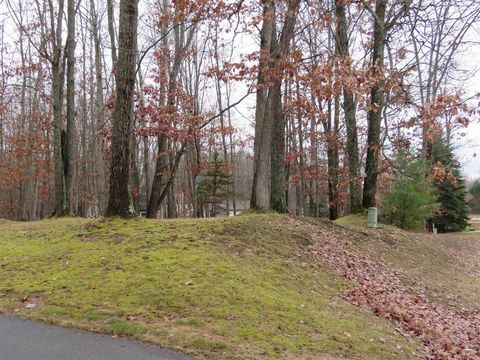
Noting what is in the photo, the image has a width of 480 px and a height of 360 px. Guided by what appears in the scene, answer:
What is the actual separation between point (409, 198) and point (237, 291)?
11808 mm

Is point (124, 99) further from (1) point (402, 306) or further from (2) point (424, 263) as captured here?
(2) point (424, 263)

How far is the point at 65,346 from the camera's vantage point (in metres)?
4.01

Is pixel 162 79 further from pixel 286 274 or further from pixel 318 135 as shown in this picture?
pixel 286 274

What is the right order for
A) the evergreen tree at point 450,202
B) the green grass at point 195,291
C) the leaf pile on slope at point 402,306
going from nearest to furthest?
the green grass at point 195,291 → the leaf pile on slope at point 402,306 → the evergreen tree at point 450,202

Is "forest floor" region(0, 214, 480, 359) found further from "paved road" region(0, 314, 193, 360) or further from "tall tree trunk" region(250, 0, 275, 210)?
"tall tree trunk" region(250, 0, 275, 210)

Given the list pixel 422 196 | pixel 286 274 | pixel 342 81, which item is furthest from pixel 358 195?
pixel 286 274

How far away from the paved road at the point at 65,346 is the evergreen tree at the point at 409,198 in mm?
13228

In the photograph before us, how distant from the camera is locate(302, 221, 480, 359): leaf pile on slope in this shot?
5.61 meters

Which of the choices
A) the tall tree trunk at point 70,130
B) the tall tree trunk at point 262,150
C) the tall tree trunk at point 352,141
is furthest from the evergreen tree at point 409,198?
the tall tree trunk at point 70,130

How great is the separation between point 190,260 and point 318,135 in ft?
61.7

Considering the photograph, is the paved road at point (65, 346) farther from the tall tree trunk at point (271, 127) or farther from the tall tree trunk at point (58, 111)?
the tall tree trunk at point (58, 111)

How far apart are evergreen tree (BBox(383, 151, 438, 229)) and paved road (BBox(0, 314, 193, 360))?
1323cm

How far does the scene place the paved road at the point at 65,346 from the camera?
12.5 feet

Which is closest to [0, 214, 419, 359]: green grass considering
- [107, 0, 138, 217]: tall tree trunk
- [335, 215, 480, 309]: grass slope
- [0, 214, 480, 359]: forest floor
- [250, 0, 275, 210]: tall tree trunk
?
[0, 214, 480, 359]: forest floor
